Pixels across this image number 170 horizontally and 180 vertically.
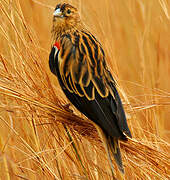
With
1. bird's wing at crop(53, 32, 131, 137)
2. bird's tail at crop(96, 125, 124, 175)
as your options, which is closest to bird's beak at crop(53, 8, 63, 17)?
bird's wing at crop(53, 32, 131, 137)

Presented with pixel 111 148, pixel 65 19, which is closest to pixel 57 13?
pixel 65 19

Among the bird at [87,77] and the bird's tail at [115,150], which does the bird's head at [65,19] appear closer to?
the bird at [87,77]

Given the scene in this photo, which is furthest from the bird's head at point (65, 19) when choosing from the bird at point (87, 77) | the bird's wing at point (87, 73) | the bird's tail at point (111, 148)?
the bird's tail at point (111, 148)

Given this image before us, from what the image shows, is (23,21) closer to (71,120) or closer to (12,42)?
(12,42)

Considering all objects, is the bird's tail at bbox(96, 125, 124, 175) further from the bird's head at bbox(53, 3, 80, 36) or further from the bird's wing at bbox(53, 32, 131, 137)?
the bird's head at bbox(53, 3, 80, 36)

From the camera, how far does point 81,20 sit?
270cm

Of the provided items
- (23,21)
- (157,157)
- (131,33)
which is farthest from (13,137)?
(131,33)

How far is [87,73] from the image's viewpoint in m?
2.38

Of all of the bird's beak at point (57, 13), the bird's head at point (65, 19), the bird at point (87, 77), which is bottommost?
the bird at point (87, 77)

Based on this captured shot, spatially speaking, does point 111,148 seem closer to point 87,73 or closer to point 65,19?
point 87,73

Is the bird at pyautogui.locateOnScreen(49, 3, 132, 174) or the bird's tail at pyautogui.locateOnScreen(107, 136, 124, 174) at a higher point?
the bird at pyautogui.locateOnScreen(49, 3, 132, 174)

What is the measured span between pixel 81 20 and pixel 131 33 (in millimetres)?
1991

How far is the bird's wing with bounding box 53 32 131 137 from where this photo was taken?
2289mm

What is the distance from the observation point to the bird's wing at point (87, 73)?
229 centimetres
